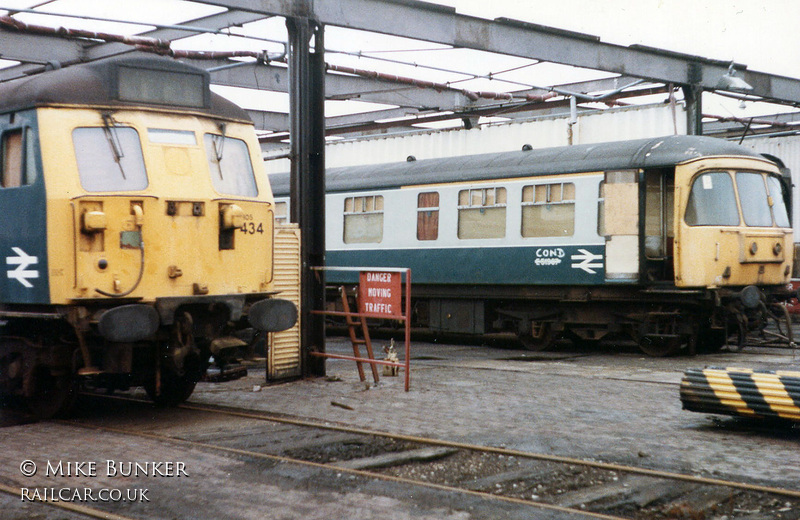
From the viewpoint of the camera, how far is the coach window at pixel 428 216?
18203 millimetres

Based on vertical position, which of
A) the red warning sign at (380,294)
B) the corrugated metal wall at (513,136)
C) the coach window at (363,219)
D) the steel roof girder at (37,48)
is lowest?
the red warning sign at (380,294)

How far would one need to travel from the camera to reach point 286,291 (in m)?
12.1

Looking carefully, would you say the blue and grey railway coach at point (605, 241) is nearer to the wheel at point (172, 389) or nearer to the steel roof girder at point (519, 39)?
the steel roof girder at point (519, 39)

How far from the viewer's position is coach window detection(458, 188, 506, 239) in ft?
56.2

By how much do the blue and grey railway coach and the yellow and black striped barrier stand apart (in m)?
6.12

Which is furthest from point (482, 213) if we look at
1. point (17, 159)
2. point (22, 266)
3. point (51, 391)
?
point (22, 266)

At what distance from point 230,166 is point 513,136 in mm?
14444

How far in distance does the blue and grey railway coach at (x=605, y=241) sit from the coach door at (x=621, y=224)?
16 mm

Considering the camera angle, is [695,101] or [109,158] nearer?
[109,158]

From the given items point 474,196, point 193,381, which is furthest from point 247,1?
point 474,196

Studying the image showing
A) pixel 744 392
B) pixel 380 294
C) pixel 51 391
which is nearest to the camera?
pixel 744 392

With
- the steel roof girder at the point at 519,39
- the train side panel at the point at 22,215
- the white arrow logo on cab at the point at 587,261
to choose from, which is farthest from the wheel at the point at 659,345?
the train side panel at the point at 22,215

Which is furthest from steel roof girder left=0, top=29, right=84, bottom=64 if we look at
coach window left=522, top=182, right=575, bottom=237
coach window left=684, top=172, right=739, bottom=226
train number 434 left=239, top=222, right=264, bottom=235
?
coach window left=684, top=172, right=739, bottom=226

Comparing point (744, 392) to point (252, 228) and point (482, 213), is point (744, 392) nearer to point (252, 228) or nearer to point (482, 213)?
point (252, 228)
